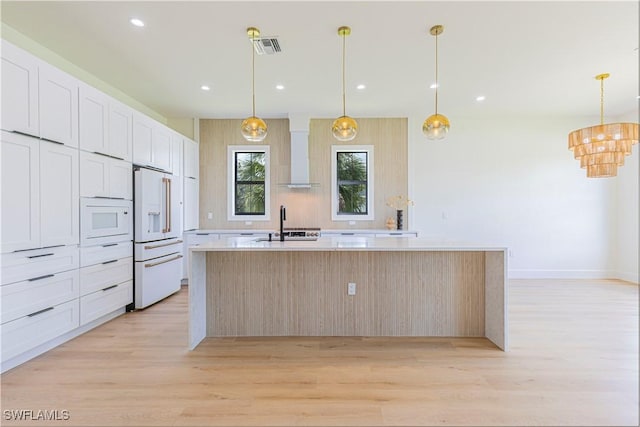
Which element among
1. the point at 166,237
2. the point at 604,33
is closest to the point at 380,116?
the point at 604,33

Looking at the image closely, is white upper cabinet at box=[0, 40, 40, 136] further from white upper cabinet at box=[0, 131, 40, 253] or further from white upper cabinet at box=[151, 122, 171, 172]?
white upper cabinet at box=[151, 122, 171, 172]

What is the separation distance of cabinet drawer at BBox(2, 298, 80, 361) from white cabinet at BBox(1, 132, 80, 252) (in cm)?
57

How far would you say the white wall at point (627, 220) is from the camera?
5.01 metres

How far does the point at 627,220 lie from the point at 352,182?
468 centimetres

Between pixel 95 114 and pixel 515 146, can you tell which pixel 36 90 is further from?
pixel 515 146

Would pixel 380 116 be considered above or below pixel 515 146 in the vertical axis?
above

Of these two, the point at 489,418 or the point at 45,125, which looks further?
the point at 45,125

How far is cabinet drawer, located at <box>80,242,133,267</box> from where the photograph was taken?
2.96m

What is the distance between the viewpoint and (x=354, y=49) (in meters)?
3.16

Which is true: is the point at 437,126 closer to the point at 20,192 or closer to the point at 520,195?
the point at 20,192

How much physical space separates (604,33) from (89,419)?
198 inches

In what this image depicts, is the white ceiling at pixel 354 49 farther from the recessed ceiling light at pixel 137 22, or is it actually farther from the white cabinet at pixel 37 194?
the white cabinet at pixel 37 194

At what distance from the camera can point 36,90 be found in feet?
Answer: 8.07

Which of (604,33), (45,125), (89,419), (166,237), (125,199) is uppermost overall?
(604,33)
